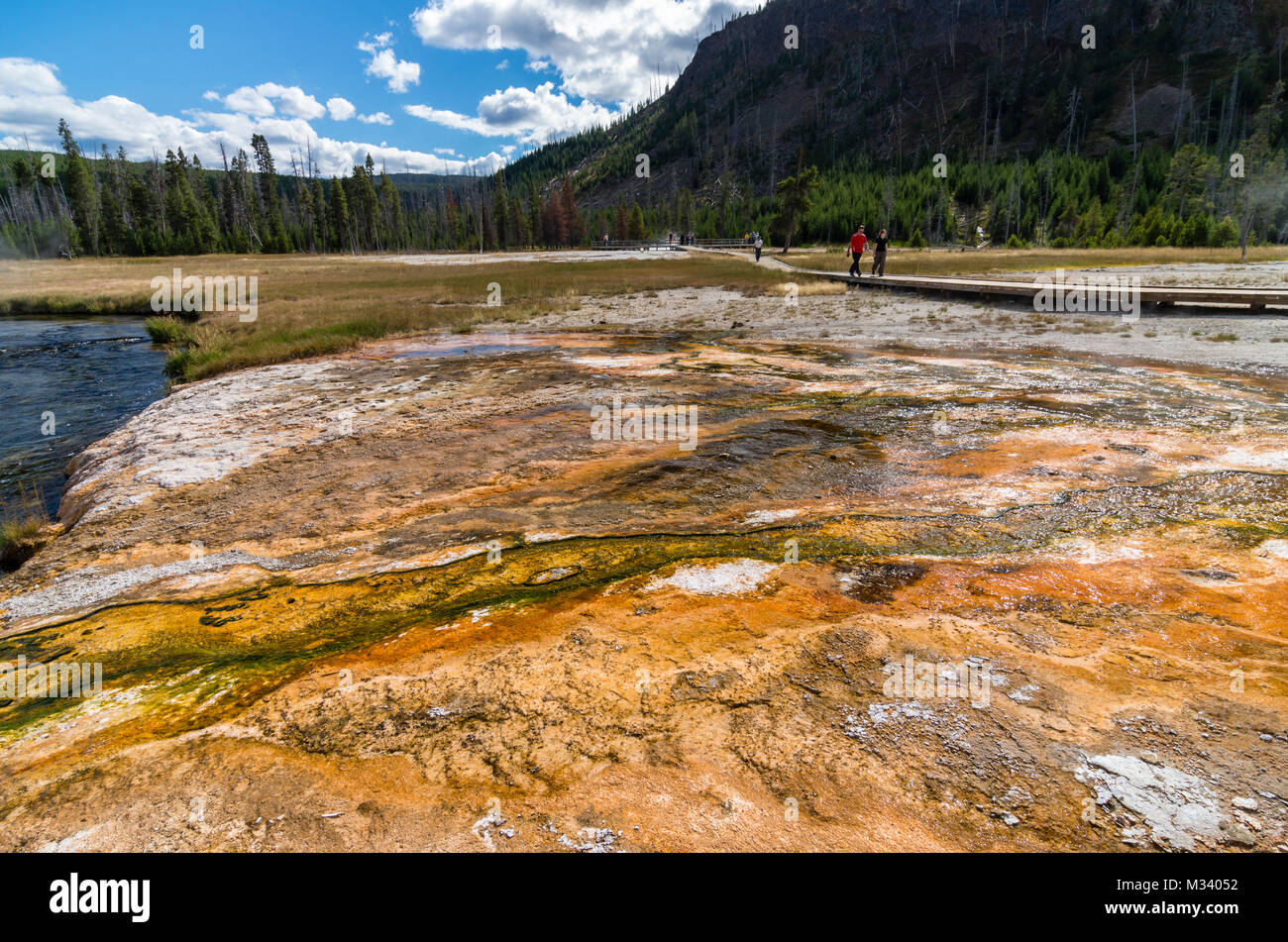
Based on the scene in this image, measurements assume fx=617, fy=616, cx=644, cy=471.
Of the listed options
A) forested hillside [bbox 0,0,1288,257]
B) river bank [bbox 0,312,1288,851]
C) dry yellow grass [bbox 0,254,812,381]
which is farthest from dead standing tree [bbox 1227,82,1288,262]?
river bank [bbox 0,312,1288,851]

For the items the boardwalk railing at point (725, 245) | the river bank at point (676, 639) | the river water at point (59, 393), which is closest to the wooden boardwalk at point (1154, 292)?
the river bank at point (676, 639)

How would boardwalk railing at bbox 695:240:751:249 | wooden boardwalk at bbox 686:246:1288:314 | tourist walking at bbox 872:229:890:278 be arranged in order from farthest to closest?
1. boardwalk railing at bbox 695:240:751:249
2. tourist walking at bbox 872:229:890:278
3. wooden boardwalk at bbox 686:246:1288:314

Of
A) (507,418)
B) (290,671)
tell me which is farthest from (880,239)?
(290,671)

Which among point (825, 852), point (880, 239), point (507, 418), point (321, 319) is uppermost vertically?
point (880, 239)

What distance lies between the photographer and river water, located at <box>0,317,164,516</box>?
9641mm

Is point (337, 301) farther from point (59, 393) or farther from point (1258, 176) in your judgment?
point (1258, 176)

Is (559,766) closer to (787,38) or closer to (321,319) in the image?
(321,319)

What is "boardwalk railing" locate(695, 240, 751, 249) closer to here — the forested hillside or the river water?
the forested hillside

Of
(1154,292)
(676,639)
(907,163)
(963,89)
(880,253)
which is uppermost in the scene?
(963,89)

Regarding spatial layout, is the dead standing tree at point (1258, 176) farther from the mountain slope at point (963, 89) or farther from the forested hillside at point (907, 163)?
the mountain slope at point (963, 89)

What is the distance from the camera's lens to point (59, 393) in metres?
15.0

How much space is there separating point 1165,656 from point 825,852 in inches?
87.9

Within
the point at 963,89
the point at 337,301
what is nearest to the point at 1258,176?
the point at 337,301

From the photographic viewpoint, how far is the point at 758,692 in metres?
2.95
